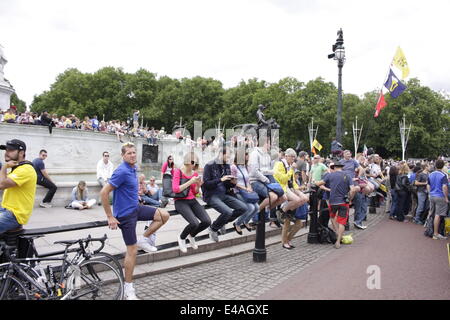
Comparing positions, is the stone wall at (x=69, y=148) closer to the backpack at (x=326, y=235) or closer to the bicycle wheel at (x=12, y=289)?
the backpack at (x=326, y=235)

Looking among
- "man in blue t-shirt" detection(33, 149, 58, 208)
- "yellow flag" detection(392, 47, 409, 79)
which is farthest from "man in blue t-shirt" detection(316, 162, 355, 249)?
"yellow flag" detection(392, 47, 409, 79)

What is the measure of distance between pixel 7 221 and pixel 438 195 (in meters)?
9.79

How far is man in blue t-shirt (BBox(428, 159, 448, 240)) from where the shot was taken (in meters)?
8.87

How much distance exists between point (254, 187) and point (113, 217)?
4.17 meters

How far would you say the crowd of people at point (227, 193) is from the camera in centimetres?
416

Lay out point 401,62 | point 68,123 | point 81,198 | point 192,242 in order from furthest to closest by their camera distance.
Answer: point 68,123 → point 401,62 → point 81,198 → point 192,242

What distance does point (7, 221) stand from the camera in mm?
3930

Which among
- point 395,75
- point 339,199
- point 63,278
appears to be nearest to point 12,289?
point 63,278

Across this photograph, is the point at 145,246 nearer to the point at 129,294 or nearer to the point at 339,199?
the point at 129,294

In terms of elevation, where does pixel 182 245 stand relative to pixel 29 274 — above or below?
below

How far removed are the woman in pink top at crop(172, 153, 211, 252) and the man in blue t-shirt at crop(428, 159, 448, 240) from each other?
671cm

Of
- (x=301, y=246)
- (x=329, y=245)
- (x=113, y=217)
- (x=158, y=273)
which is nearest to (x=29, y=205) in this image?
(x=113, y=217)

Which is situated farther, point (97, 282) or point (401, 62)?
point (401, 62)

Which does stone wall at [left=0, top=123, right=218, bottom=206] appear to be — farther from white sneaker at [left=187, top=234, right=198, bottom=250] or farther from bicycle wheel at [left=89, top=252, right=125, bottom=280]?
bicycle wheel at [left=89, top=252, right=125, bottom=280]
